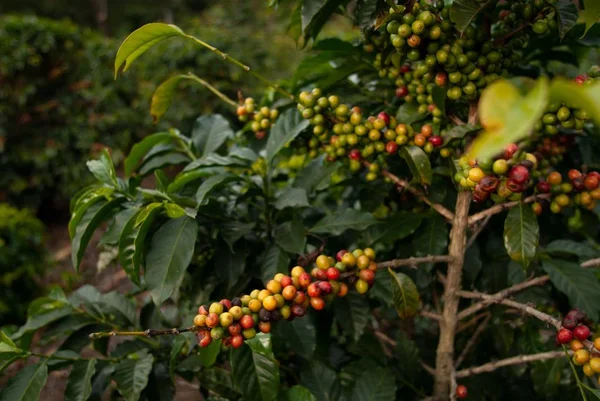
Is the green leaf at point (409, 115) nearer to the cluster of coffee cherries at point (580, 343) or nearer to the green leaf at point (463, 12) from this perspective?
the green leaf at point (463, 12)

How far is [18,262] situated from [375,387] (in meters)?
2.54

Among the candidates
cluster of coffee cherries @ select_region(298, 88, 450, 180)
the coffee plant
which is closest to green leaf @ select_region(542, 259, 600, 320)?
the coffee plant

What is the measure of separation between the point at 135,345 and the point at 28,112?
151 inches

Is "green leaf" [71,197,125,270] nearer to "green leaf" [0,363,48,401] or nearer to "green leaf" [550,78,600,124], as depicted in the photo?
"green leaf" [0,363,48,401]

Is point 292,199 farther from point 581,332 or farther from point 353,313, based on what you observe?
point 581,332

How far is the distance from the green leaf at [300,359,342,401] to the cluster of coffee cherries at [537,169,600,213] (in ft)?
1.94

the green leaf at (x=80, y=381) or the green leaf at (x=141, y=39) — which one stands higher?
the green leaf at (x=141, y=39)

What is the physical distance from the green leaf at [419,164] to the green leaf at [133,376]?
69 centimetres

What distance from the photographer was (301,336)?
109 centimetres

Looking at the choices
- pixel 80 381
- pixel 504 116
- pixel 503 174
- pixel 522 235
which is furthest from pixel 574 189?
pixel 80 381

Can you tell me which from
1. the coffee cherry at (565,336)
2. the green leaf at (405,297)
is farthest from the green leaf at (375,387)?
the coffee cherry at (565,336)

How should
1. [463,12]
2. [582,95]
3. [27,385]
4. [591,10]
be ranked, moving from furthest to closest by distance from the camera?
1. [27,385]
2. [463,12]
3. [591,10]
4. [582,95]

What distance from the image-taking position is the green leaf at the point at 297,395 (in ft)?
3.01

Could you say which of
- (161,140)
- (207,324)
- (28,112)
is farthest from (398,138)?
(28,112)
